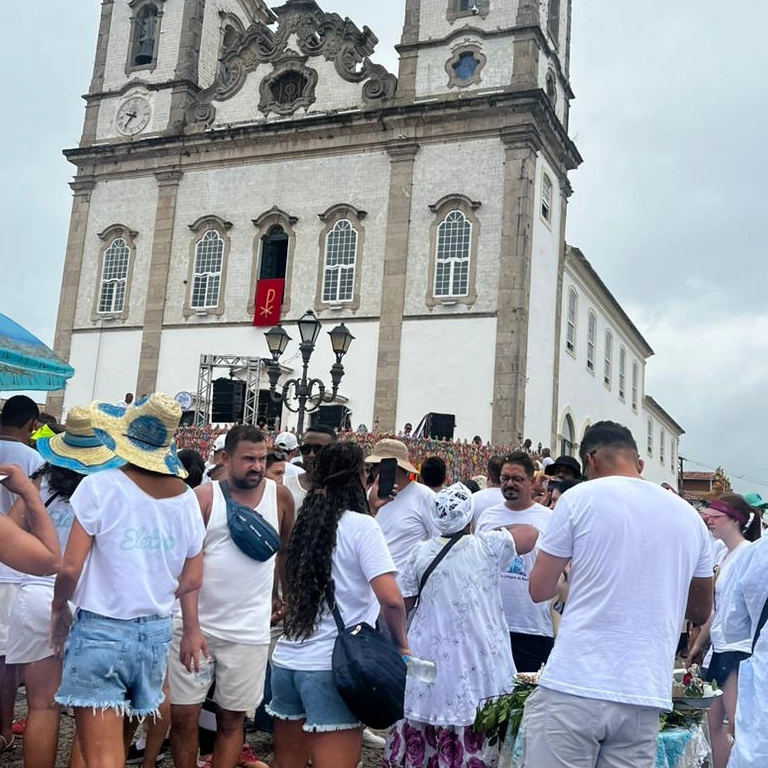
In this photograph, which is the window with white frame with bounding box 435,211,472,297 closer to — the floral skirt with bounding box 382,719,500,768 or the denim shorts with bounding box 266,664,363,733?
the floral skirt with bounding box 382,719,500,768

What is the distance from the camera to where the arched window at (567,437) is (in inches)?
1085

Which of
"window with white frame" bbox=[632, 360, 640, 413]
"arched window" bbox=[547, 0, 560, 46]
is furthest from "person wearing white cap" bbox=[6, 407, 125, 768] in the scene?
"window with white frame" bbox=[632, 360, 640, 413]

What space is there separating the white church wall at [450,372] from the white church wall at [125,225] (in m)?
9.24

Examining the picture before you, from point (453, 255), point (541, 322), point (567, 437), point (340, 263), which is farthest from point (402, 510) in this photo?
point (567, 437)

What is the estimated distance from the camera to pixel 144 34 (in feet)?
102

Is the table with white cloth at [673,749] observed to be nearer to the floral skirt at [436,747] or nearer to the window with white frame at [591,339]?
the floral skirt at [436,747]

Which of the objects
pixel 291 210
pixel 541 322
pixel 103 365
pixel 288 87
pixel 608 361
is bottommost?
pixel 103 365

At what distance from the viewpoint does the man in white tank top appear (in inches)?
185

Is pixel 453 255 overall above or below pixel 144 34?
below

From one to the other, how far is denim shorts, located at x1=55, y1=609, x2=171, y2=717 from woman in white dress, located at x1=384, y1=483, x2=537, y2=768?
4.81ft

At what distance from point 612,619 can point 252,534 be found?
2002 mm

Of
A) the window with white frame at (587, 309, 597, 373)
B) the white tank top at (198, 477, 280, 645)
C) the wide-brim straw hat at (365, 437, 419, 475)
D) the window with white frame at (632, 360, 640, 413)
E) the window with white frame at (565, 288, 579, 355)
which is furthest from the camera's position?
the window with white frame at (632, 360, 640, 413)

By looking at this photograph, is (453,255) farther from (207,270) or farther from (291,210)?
(207,270)

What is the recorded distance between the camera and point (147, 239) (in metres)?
28.4
